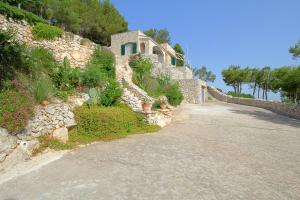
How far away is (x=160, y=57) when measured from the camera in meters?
33.2

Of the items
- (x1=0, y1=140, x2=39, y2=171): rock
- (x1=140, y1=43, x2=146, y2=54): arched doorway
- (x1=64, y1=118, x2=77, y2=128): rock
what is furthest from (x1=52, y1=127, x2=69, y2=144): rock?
(x1=140, y1=43, x2=146, y2=54): arched doorway

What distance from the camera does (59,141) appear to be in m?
8.43

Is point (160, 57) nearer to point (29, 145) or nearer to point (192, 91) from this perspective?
point (192, 91)

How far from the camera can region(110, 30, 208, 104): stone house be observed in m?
24.6

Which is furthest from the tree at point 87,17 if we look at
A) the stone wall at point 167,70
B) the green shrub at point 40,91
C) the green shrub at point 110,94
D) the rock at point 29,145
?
the rock at point 29,145

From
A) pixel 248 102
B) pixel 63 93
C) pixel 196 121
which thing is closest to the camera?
pixel 63 93

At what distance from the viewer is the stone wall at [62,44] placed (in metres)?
A: 11.5

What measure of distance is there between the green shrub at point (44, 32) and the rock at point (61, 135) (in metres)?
5.92

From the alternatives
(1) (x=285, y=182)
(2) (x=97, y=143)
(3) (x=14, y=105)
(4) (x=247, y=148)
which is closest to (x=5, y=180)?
(3) (x=14, y=105)

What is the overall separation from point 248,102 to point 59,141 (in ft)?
71.5

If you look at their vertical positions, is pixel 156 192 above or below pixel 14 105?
below

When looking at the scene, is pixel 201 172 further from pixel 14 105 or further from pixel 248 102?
pixel 248 102

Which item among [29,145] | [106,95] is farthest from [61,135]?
[106,95]

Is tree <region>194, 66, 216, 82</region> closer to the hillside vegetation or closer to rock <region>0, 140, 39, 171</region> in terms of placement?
the hillside vegetation
